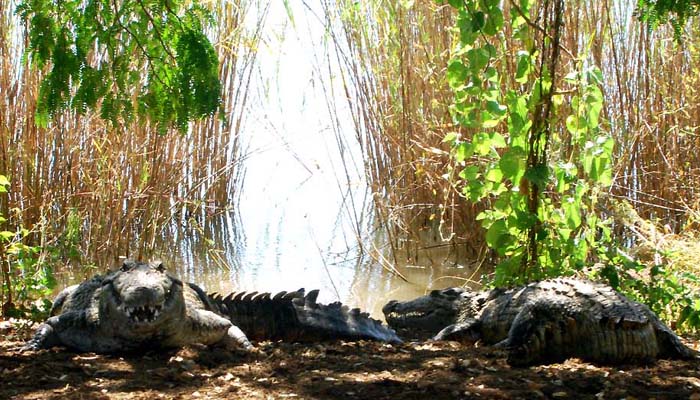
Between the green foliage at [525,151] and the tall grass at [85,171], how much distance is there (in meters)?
2.48

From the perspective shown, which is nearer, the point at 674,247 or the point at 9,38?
the point at 674,247

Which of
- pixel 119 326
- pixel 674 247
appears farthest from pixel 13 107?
pixel 674 247

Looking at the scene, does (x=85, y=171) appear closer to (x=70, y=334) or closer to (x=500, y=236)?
(x=70, y=334)

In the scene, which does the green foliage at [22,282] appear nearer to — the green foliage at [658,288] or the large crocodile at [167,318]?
the large crocodile at [167,318]

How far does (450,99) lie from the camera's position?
772 centimetres

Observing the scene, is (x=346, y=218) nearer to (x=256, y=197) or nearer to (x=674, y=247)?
(x=256, y=197)

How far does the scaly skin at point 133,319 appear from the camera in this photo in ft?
13.9

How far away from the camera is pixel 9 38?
6.74 metres

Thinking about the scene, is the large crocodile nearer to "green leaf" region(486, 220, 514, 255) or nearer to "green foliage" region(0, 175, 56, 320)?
"green foliage" region(0, 175, 56, 320)

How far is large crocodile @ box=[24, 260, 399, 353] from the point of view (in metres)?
4.27

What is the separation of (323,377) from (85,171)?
4.07m

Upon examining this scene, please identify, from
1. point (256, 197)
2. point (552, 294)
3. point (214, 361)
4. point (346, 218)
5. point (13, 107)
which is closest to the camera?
point (214, 361)

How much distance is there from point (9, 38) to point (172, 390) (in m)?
4.19

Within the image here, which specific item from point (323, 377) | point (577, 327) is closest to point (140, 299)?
point (323, 377)
